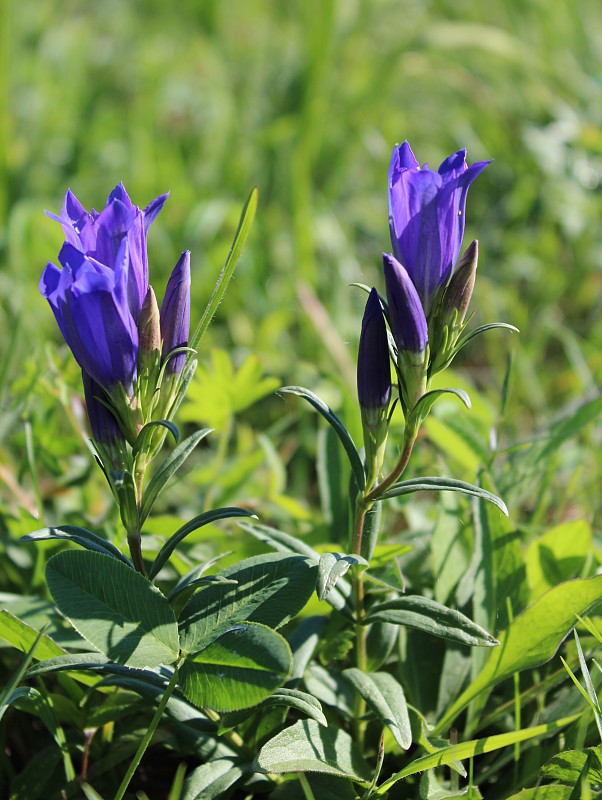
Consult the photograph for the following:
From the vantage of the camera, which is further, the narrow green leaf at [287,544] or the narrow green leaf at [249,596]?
the narrow green leaf at [287,544]

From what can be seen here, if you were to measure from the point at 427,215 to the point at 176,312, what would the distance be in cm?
37

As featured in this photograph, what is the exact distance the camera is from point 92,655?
121 centimetres

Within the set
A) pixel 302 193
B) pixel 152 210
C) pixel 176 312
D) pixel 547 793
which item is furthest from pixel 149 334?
pixel 302 193

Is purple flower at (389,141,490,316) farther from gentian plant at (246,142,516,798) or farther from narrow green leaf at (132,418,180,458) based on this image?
narrow green leaf at (132,418,180,458)

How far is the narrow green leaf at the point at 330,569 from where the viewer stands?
1042 mm

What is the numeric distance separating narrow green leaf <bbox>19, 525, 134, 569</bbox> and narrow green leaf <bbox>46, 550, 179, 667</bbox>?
0.02m

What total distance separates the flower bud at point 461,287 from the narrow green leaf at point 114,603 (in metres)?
0.57

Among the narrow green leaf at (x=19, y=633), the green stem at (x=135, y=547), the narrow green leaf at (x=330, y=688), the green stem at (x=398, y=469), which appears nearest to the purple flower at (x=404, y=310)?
the green stem at (x=398, y=469)

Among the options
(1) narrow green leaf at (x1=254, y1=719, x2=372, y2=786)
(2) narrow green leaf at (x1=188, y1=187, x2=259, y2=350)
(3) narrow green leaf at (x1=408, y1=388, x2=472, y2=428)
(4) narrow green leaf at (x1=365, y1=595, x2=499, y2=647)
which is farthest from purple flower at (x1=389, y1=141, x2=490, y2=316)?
(1) narrow green leaf at (x1=254, y1=719, x2=372, y2=786)

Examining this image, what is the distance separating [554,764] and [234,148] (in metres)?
3.13

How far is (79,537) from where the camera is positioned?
117 cm

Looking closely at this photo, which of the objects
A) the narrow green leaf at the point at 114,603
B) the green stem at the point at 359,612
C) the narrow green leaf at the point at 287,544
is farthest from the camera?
the narrow green leaf at the point at 287,544

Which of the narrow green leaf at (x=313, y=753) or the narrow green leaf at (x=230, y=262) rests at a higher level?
the narrow green leaf at (x=230, y=262)

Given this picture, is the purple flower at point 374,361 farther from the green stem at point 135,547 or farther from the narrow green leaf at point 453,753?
the narrow green leaf at point 453,753
